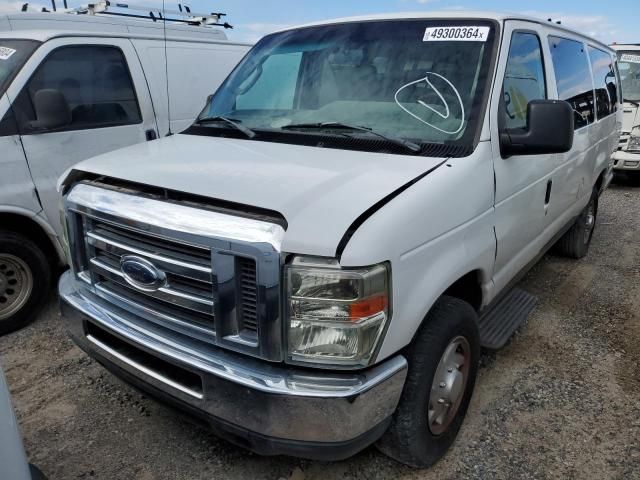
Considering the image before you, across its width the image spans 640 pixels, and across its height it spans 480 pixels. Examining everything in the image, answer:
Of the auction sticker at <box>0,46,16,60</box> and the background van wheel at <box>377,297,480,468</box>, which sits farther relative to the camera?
the auction sticker at <box>0,46,16,60</box>

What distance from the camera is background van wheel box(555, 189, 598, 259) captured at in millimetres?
5234

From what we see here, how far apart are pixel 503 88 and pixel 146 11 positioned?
5620mm

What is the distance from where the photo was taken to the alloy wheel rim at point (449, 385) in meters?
2.42

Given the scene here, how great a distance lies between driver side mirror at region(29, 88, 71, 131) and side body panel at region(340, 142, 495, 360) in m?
3.02

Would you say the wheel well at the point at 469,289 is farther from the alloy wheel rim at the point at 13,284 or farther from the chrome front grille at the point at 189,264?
the alloy wheel rim at the point at 13,284

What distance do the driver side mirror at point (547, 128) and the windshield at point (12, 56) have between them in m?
3.52

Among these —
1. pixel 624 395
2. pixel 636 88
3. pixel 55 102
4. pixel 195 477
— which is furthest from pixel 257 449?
pixel 636 88

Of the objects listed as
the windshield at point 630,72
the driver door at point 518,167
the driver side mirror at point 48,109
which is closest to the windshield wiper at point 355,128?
the driver door at point 518,167

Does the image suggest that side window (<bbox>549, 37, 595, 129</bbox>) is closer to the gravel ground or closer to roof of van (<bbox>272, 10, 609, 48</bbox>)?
roof of van (<bbox>272, 10, 609, 48</bbox>)

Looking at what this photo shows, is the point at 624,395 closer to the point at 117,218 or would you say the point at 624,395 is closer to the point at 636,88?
the point at 117,218

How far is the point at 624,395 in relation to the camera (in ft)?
10.4

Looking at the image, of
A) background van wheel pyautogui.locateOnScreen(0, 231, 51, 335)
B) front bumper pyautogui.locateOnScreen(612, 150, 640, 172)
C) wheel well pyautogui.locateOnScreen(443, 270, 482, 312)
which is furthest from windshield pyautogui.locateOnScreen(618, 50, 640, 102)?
background van wheel pyautogui.locateOnScreen(0, 231, 51, 335)

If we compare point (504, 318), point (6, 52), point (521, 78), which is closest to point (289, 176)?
point (521, 78)

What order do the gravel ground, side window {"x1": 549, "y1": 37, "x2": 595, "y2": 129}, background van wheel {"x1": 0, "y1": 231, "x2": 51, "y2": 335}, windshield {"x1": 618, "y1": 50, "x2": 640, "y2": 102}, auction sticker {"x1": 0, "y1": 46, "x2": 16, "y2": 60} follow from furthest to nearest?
windshield {"x1": 618, "y1": 50, "x2": 640, "y2": 102} → auction sticker {"x1": 0, "y1": 46, "x2": 16, "y2": 60} → background van wheel {"x1": 0, "y1": 231, "x2": 51, "y2": 335} → side window {"x1": 549, "y1": 37, "x2": 595, "y2": 129} → the gravel ground
